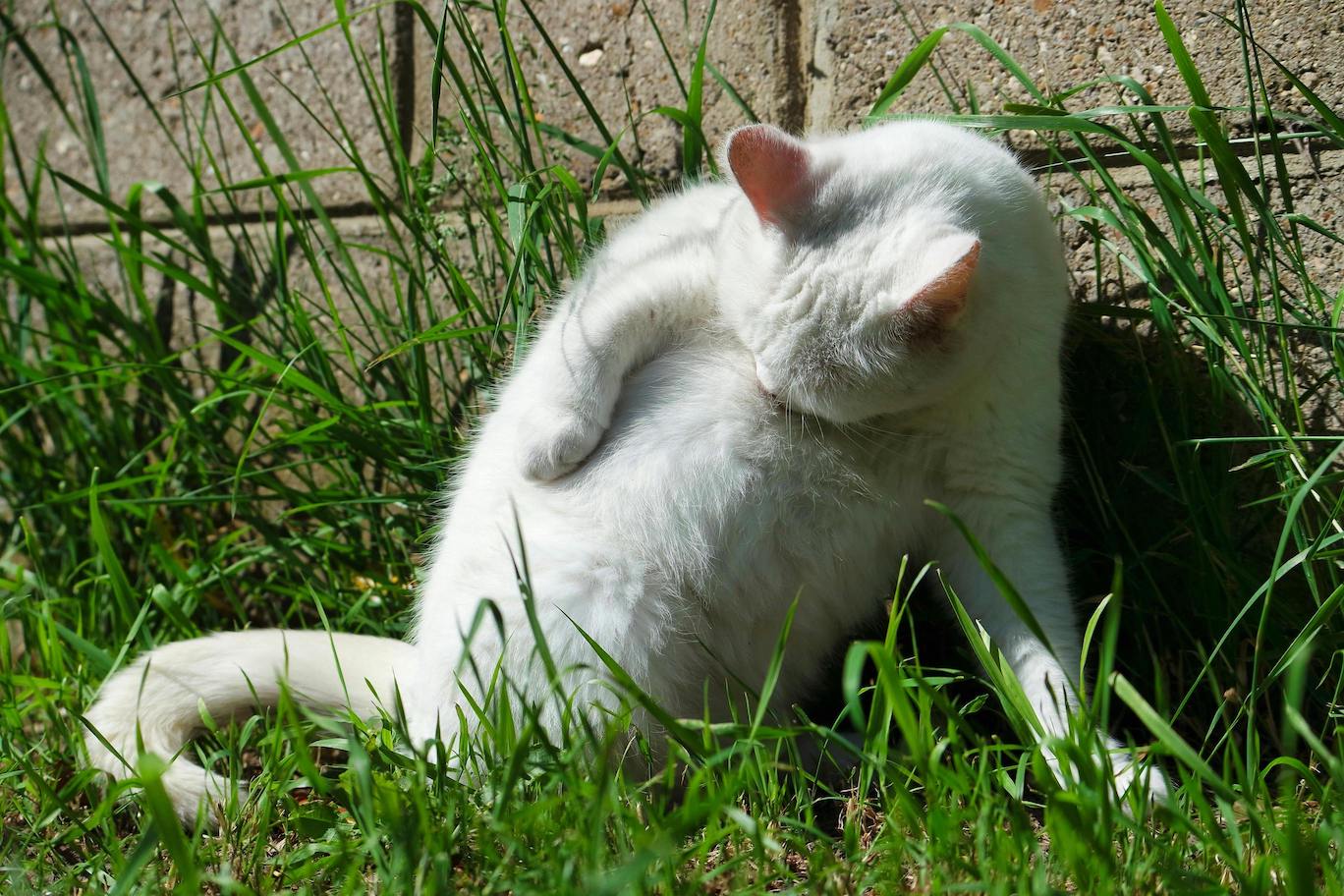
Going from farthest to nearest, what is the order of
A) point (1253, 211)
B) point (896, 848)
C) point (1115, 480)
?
point (1115, 480) < point (1253, 211) < point (896, 848)

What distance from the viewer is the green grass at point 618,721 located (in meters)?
0.97

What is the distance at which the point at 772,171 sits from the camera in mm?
1178

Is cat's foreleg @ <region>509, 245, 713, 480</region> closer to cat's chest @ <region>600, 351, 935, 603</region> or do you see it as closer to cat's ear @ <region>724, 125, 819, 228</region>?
cat's chest @ <region>600, 351, 935, 603</region>

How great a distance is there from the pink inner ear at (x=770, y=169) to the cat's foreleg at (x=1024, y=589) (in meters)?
0.44

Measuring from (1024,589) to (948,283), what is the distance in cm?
42

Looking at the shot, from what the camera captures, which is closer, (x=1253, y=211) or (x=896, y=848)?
(x=896, y=848)

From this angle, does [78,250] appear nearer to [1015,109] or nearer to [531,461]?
[531,461]

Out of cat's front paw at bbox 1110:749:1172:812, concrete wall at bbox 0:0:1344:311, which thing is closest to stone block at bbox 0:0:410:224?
concrete wall at bbox 0:0:1344:311

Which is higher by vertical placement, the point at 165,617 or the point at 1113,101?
the point at 1113,101

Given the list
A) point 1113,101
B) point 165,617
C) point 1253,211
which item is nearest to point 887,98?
point 1113,101

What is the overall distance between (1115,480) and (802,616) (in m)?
0.53

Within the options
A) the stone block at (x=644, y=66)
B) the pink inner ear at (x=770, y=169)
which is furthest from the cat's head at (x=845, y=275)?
the stone block at (x=644, y=66)

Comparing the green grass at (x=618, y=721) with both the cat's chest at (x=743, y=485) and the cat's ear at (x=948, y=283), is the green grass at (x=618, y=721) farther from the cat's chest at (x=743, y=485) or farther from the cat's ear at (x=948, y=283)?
the cat's ear at (x=948, y=283)

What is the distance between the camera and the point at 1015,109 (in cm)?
134
